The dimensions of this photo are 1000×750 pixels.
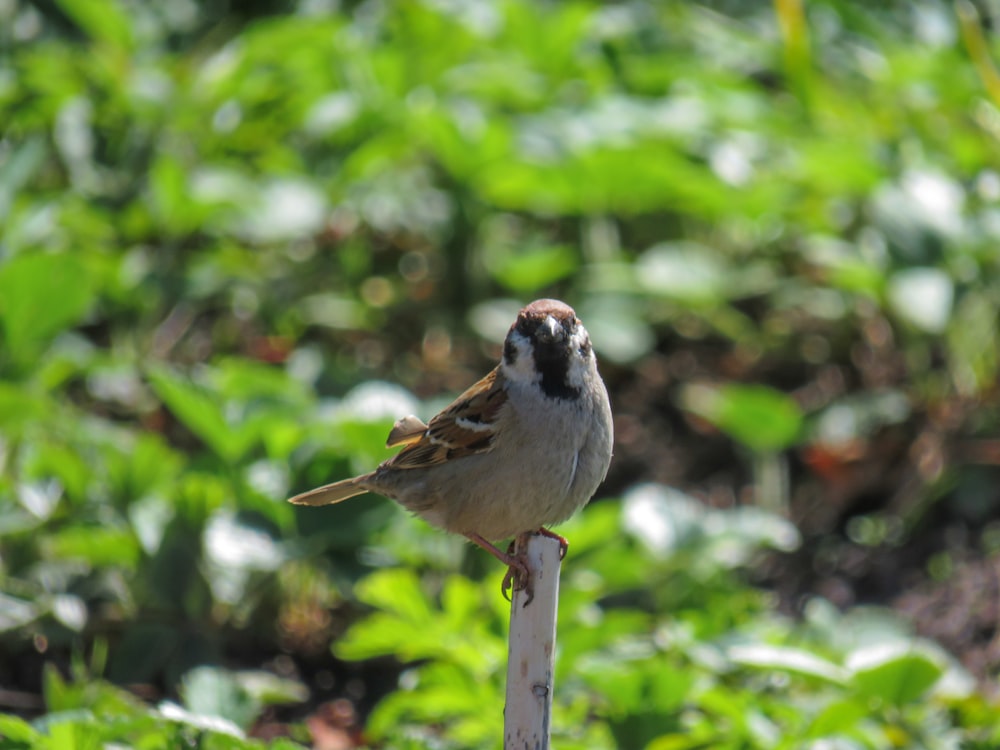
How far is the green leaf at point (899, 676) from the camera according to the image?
2.73 metres

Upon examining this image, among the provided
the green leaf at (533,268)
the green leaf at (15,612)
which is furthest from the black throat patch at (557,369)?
the green leaf at (533,268)

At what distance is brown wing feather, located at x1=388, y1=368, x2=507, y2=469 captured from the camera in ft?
8.26

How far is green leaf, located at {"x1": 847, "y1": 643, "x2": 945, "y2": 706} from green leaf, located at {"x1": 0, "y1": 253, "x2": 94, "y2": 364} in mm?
2053

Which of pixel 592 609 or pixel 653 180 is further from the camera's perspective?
pixel 653 180

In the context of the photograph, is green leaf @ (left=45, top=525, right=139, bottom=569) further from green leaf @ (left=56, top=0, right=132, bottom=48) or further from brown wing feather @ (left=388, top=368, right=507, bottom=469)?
green leaf @ (left=56, top=0, right=132, bottom=48)

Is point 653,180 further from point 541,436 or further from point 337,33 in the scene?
point 541,436

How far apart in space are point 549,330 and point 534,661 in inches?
22.7

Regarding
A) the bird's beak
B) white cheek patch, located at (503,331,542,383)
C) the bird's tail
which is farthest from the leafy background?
the bird's beak

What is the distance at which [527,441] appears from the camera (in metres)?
2.43

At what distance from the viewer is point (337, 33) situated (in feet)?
16.7

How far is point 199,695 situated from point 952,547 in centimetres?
235

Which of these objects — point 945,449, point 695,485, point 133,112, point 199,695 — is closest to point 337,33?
point 133,112

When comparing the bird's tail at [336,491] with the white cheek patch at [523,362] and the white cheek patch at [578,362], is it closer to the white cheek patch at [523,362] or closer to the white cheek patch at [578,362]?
the white cheek patch at [523,362]

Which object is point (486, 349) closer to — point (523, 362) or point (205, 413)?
point (205, 413)
